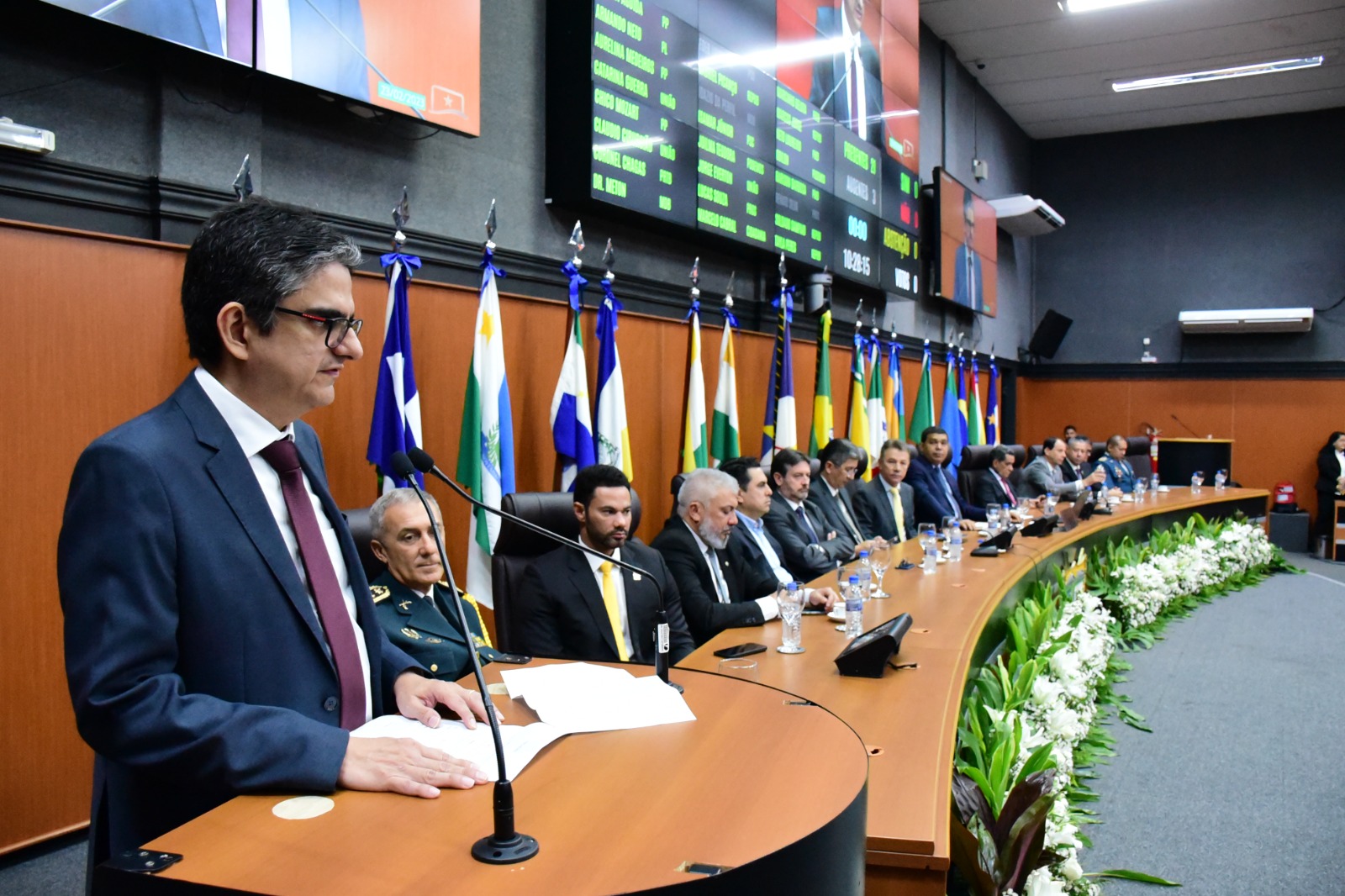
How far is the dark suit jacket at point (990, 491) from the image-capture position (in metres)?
7.61

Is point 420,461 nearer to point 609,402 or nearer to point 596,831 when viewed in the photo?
point 596,831

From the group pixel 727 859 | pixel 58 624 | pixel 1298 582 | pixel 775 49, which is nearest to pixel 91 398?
pixel 58 624

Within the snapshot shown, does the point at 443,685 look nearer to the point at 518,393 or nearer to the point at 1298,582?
the point at 518,393

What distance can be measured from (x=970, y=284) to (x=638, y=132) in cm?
589

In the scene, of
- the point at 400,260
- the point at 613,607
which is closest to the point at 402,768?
the point at 613,607

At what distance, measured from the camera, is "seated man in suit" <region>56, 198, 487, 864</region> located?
1075mm

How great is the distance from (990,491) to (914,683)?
18.7 ft

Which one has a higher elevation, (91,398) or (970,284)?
(970,284)

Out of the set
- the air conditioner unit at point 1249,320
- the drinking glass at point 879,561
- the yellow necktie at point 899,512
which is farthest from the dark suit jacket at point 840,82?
the air conditioner unit at point 1249,320

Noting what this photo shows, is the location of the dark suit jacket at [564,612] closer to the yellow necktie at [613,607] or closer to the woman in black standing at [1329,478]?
the yellow necktie at [613,607]

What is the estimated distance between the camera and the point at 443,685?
138 centimetres

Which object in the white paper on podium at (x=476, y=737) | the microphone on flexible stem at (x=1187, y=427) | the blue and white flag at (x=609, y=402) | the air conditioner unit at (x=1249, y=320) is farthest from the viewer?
the microphone on flexible stem at (x=1187, y=427)

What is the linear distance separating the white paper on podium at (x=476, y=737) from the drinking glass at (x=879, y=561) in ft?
7.29

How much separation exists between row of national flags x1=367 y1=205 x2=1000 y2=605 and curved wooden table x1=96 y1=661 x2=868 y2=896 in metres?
1.74
